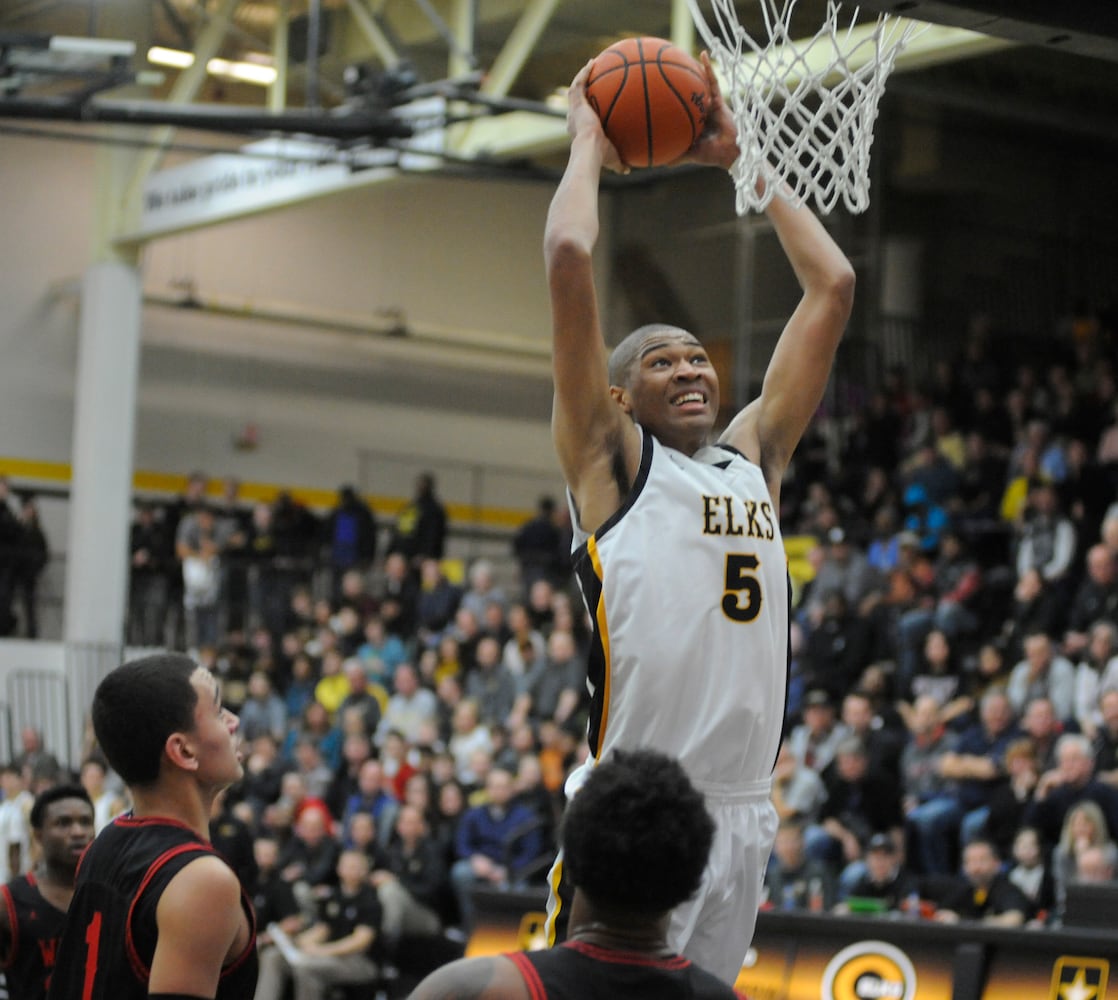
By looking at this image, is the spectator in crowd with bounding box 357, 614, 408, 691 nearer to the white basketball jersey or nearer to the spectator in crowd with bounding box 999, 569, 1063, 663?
the spectator in crowd with bounding box 999, 569, 1063, 663

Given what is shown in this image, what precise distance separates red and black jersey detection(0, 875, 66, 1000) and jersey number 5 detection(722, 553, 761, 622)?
2114 mm

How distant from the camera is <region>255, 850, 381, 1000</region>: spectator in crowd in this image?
12.1 metres

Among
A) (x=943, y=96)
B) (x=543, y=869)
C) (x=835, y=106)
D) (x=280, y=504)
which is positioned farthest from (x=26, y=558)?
(x=835, y=106)

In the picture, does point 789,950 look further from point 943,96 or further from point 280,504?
point 280,504

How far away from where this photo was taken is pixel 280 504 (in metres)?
20.3

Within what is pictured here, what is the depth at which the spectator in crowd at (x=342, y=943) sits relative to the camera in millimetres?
12117

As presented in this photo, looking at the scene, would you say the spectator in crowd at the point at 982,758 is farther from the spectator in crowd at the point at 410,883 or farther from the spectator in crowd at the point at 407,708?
the spectator in crowd at the point at 407,708

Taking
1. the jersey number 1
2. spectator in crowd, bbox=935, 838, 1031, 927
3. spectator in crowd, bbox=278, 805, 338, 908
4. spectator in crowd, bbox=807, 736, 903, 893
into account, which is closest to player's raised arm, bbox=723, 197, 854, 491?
the jersey number 1

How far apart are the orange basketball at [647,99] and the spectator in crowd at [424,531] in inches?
612

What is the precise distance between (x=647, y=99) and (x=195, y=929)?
6.60ft

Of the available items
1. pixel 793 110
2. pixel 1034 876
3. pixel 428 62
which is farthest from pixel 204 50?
pixel 793 110

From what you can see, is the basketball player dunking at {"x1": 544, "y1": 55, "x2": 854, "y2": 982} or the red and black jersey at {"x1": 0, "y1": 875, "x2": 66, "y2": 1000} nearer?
the basketball player dunking at {"x1": 544, "y1": 55, "x2": 854, "y2": 982}

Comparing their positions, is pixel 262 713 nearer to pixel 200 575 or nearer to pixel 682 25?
pixel 200 575

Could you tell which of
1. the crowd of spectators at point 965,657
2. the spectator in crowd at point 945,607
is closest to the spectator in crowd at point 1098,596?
the crowd of spectators at point 965,657
